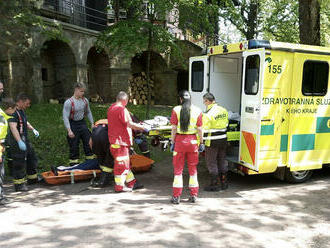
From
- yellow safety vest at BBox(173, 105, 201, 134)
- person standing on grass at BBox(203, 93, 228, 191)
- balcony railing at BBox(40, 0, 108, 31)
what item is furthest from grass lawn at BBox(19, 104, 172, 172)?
balcony railing at BBox(40, 0, 108, 31)

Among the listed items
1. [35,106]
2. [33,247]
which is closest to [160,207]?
[33,247]

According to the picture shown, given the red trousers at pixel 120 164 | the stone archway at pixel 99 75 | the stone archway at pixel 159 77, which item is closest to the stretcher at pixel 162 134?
the red trousers at pixel 120 164

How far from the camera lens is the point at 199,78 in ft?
22.7

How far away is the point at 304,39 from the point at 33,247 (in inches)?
346

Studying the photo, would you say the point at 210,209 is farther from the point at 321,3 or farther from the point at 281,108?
the point at 321,3

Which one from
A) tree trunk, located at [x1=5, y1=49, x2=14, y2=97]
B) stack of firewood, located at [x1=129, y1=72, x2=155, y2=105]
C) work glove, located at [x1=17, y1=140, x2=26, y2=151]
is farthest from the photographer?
stack of firewood, located at [x1=129, y1=72, x2=155, y2=105]

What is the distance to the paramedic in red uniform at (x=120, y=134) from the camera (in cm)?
528

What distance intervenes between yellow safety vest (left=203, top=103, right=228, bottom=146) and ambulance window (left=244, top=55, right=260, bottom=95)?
0.62 metres

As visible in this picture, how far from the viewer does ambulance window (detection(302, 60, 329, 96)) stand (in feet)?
18.4

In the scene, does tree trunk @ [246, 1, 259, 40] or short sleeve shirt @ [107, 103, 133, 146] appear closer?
short sleeve shirt @ [107, 103, 133, 146]

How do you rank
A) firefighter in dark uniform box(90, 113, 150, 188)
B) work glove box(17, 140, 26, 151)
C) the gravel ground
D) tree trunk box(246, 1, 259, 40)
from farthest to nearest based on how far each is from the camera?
tree trunk box(246, 1, 259, 40)
firefighter in dark uniform box(90, 113, 150, 188)
work glove box(17, 140, 26, 151)
the gravel ground

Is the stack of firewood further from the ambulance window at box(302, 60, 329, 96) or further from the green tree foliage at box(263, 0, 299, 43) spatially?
the ambulance window at box(302, 60, 329, 96)

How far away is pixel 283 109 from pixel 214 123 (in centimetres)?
127

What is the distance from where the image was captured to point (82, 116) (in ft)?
20.9
